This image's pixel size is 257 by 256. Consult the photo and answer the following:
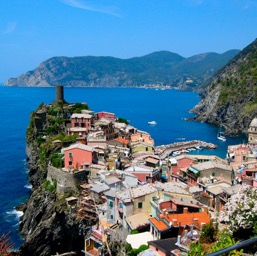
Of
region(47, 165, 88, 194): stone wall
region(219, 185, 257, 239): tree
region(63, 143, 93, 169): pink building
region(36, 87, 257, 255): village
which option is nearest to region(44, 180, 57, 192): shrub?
region(36, 87, 257, 255): village

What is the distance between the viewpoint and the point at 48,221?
1155 inches

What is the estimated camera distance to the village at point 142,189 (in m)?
20.3

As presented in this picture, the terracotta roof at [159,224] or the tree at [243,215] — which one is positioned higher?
the tree at [243,215]

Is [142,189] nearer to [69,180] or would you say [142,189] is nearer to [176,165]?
[69,180]

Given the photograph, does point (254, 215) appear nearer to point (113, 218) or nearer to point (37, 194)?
point (113, 218)

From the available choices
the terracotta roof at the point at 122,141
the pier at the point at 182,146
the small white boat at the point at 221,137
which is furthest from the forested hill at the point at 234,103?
the terracotta roof at the point at 122,141

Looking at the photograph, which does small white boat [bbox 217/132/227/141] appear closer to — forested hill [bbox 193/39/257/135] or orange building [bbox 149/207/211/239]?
forested hill [bbox 193/39/257/135]

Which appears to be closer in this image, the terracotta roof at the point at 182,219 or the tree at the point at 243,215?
the tree at the point at 243,215

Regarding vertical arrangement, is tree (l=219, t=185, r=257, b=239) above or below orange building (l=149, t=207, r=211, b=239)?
above

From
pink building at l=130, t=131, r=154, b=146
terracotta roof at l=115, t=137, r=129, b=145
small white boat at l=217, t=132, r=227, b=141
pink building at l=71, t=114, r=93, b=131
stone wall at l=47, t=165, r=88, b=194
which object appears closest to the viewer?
stone wall at l=47, t=165, r=88, b=194

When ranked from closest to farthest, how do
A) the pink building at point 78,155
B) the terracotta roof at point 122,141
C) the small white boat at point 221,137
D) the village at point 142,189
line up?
the village at point 142,189 → the pink building at point 78,155 → the terracotta roof at point 122,141 → the small white boat at point 221,137

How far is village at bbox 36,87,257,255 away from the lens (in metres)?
20.3

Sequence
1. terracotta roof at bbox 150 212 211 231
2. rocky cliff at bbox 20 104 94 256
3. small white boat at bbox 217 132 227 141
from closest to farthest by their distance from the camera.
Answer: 1. terracotta roof at bbox 150 212 211 231
2. rocky cliff at bbox 20 104 94 256
3. small white boat at bbox 217 132 227 141

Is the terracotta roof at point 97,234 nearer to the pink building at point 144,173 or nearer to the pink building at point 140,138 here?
the pink building at point 144,173
